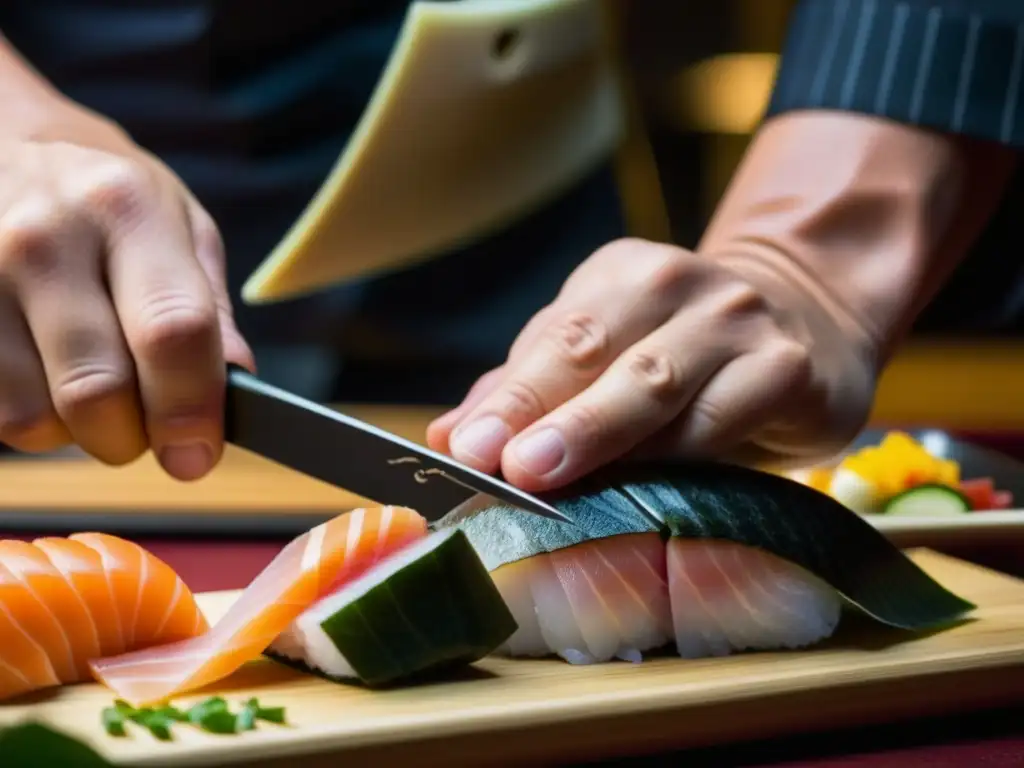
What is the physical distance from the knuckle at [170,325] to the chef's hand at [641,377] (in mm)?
313

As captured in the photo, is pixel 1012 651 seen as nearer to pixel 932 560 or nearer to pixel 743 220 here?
pixel 932 560

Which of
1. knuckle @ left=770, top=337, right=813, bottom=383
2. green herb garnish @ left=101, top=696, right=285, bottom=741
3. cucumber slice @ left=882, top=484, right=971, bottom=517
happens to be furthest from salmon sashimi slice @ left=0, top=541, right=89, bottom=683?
cucumber slice @ left=882, top=484, right=971, bottom=517

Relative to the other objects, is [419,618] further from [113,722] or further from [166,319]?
[166,319]

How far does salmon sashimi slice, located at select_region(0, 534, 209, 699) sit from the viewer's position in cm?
123

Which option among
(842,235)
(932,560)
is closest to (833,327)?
(842,235)

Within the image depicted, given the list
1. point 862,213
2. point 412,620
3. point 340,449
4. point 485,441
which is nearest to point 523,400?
point 485,441

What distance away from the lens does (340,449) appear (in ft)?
4.88

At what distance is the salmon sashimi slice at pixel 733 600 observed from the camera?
140 centimetres

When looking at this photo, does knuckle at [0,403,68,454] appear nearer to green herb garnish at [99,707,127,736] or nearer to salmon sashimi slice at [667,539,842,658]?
green herb garnish at [99,707,127,736]

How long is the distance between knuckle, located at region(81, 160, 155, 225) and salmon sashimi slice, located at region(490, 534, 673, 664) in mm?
583

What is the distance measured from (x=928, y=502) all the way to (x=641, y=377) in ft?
2.85

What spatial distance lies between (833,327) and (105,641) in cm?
103

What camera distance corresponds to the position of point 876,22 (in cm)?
203

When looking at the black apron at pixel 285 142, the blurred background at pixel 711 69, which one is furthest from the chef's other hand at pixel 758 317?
the blurred background at pixel 711 69
